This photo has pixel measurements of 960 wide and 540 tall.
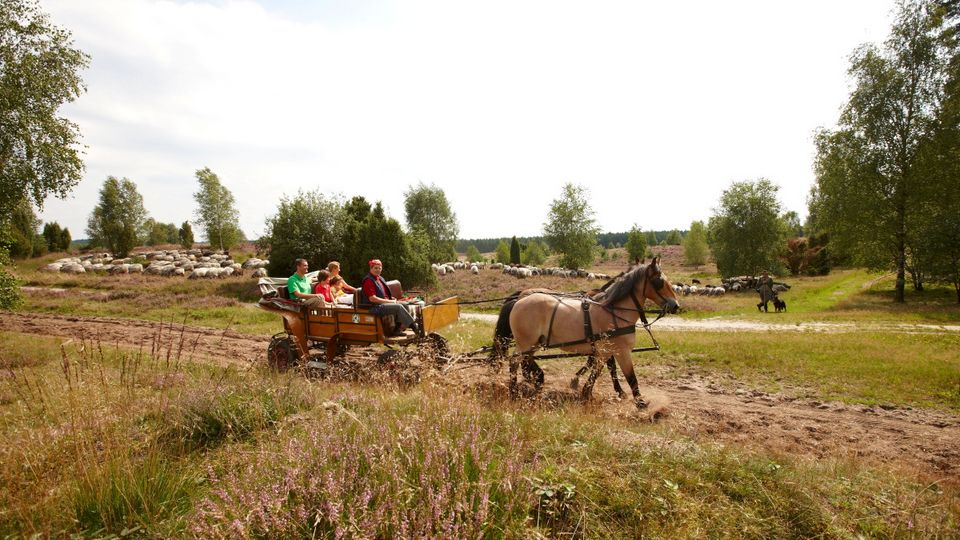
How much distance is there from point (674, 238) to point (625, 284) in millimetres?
100390

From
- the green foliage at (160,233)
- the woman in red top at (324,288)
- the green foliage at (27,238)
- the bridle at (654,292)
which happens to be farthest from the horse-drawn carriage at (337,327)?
the green foliage at (160,233)

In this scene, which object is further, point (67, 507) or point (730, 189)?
point (730, 189)

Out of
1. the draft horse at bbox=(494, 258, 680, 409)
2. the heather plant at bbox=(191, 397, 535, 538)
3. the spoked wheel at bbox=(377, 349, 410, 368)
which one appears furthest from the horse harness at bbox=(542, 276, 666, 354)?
the heather plant at bbox=(191, 397, 535, 538)

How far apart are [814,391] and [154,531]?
10.3 m

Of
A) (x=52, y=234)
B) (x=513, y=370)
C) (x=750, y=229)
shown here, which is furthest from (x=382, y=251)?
(x=52, y=234)

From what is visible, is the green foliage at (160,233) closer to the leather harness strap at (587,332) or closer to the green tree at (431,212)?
the green tree at (431,212)

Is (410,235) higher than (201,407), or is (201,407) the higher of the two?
(410,235)

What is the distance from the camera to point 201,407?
181 inches

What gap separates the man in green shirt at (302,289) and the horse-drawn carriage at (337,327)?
15 centimetres

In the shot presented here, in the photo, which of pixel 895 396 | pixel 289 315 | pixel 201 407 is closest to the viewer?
pixel 201 407

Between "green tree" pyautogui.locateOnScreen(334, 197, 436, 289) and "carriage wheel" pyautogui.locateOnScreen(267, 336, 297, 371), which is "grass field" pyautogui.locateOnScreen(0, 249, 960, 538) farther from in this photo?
"green tree" pyautogui.locateOnScreen(334, 197, 436, 289)

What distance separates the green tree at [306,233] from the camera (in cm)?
2633

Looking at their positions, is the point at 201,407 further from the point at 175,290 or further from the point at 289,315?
the point at 175,290

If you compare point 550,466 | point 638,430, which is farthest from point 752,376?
point 550,466
